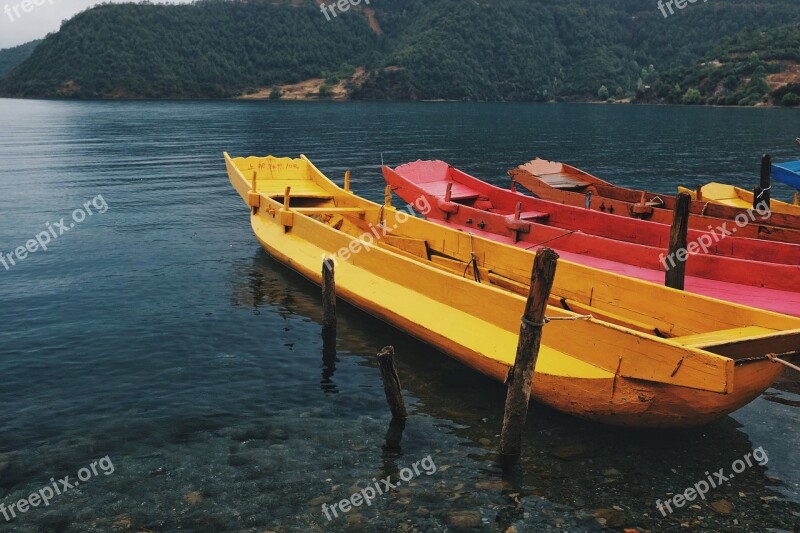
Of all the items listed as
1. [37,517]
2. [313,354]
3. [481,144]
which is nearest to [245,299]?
[313,354]

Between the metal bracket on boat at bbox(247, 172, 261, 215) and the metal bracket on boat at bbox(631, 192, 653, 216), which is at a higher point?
the metal bracket on boat at bbox(247, 172, 261, 215)

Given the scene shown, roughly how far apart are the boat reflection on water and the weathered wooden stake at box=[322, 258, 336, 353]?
31.1 inches

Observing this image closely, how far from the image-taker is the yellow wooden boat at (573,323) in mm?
8523

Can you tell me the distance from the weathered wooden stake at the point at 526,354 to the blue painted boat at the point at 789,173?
21512 mm

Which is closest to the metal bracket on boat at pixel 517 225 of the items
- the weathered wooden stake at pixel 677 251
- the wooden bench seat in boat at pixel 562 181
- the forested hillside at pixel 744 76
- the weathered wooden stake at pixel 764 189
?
the weathered wooden stake at pixel 677 251

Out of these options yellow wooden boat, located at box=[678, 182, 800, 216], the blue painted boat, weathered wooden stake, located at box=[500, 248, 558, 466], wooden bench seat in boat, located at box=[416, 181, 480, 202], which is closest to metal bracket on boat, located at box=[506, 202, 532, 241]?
wooden bench seat in boat, located at box=[416, 181, 480, 202]

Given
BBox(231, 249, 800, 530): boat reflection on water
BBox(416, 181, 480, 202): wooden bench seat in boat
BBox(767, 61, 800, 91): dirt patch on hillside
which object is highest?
BBox(767, 61, 800, 91): dirt patch on hillside

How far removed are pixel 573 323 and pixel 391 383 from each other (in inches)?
117

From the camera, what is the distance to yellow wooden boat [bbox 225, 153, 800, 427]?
8.52m

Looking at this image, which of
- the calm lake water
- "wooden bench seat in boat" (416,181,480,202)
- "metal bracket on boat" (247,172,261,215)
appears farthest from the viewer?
"wooden bench seat in boat" (416,181,480,202)

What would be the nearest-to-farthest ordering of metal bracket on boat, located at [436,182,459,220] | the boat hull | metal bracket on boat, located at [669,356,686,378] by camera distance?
metal bracket on boat, located at [669,356,686,378], the boat hull, metal bracket on boat, located at [436,182,459,220]

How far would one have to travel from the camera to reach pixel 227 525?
25.4 feet

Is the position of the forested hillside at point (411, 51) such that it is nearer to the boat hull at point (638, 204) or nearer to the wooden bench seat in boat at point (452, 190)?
the boat hull at point (638, 204)

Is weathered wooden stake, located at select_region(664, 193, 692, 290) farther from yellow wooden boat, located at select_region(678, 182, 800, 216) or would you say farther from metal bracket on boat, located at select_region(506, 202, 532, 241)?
yellow wooden boat, located at select_region(678, 182, 800, 216)
